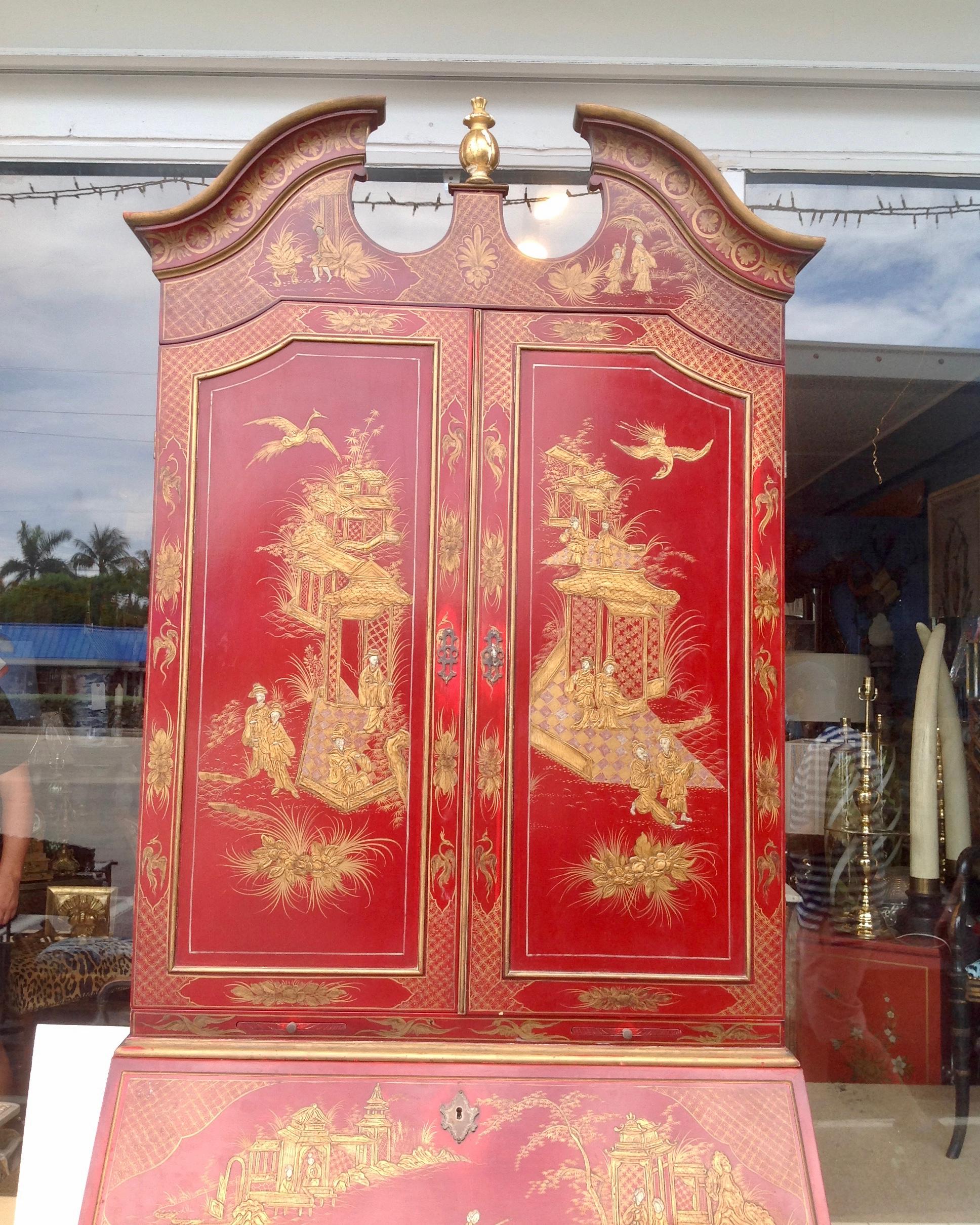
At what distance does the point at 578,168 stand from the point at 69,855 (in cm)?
272

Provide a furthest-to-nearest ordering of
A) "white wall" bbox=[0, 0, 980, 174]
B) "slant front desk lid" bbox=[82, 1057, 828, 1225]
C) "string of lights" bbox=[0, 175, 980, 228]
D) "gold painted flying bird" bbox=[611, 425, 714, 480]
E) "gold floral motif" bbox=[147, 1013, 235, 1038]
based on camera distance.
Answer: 1. "string of lights" bbox=[0, 175, 980, 228]
2. "white wall" bbox=[0, 0, 980, 174]
3. "gold painted flying bird" bbox=[611, 425, 714, 480]
4. "gold floral motif" bbox=[147, 1013, 235, 1038]
5. "slant front desk lid" bbox=[82, 1057, 828, 1225]

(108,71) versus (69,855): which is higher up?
(108,71)

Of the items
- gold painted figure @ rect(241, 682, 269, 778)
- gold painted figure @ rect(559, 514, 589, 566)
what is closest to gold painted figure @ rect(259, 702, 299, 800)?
gold painted figure @ rect(241, 682, 269, 778)

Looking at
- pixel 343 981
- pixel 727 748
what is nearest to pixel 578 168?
pixel 727 748

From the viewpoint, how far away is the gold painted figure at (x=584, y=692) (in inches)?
81.4

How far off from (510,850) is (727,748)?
55 cm

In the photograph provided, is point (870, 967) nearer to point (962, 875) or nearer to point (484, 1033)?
point (962, 875)

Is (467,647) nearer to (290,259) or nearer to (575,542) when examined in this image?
(575,542)

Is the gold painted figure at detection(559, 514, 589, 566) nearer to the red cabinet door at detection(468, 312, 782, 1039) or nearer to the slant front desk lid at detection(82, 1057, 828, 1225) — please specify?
the red cabinet door at detection(468, 312, 782, 1039)

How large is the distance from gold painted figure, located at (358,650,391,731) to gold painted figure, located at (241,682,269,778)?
22 cm

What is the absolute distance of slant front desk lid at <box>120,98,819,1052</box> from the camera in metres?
2.03

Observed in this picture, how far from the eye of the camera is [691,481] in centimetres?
212

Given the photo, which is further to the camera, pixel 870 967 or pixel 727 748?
pixel 870 967

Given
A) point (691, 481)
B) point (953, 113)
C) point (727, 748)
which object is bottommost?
point (727, 748)
